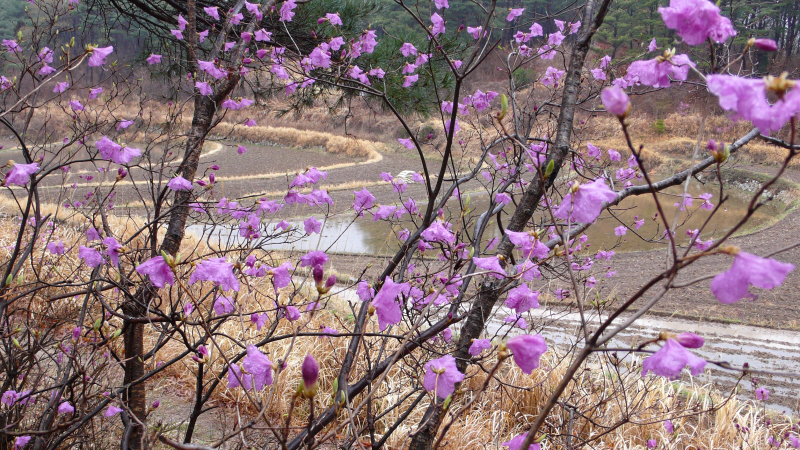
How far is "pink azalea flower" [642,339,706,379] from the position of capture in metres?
0.60

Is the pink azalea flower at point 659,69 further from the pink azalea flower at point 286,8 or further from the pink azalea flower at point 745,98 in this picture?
the pink azalea flower at point 286,8

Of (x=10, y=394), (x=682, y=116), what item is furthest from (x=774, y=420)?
(x=682, y=116)

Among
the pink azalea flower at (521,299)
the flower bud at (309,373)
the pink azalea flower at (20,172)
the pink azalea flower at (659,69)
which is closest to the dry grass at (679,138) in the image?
the pink azalea flower at (521,299)

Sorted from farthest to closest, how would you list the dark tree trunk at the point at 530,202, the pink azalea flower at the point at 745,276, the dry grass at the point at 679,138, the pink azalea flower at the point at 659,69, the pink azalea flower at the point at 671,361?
1. the dry grass at the point at 679,138
2. the dark tree trunk at the point at 530,202
3. the pink azalea flower at the point at 659,69
4. the pink azalea flower at the point at 671,361
5. the pink azalea flower at the point at 745,276

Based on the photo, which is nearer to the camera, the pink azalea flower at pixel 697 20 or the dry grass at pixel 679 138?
the pink azalea flower at pixel 697 20

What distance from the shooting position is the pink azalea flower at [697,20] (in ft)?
2.30

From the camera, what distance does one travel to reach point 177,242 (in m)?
2.01

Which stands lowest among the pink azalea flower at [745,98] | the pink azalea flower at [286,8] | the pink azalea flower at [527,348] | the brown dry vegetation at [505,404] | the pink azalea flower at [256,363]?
the brown dry vegetation at [505,404]

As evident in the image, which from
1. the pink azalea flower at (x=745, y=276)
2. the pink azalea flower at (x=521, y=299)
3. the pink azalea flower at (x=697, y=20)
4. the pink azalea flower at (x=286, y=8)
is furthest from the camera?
the pink azalea flower at (x=286, y=8)

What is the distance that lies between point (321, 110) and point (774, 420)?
86.0 ft

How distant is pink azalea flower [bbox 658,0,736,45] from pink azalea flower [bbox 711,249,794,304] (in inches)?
14.2

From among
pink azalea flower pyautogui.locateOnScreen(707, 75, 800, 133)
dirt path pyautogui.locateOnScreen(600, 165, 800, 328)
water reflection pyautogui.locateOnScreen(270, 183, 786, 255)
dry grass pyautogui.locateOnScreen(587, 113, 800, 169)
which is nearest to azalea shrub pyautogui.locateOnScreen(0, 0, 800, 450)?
pink azalea flower pyautogui.locateOnScreen(707, 75, 800, 133)

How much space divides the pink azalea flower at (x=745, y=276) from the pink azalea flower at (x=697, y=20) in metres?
0.36

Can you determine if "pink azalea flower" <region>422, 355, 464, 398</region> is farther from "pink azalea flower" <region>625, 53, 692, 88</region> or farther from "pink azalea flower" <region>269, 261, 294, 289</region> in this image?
"pink azalea flower" <region>625, 53, 692, 88</region>
